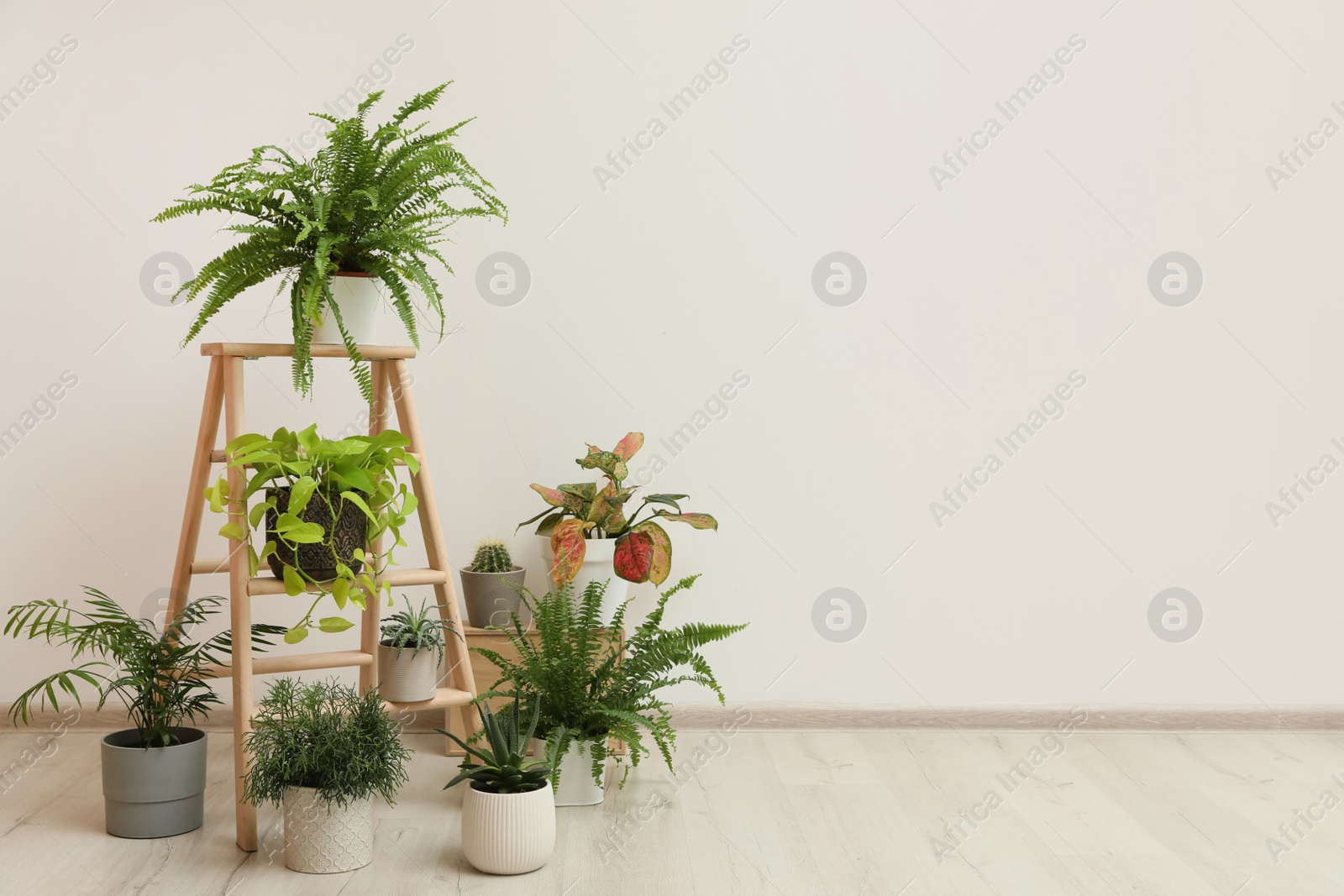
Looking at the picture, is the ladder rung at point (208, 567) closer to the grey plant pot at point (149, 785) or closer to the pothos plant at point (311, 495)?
the pothos plant at point (311, 495)

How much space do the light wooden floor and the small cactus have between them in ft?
1.65

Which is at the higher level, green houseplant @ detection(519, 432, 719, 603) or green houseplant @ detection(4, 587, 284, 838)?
green houseplant @ detection(519, 432, 719, 603)

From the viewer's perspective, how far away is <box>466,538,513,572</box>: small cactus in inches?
107

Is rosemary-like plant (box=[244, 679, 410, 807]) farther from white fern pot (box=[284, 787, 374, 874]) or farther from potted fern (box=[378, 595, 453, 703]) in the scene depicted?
potted fern (box=[378, 595, 453, 703])

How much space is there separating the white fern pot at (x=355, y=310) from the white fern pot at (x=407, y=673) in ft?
2.33

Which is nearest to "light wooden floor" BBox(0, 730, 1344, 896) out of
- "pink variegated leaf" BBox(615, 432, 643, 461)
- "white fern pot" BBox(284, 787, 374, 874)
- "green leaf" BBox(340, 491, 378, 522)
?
"white fern pot" BBox(284, 787, 374, 874)

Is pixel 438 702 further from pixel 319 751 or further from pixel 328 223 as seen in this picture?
pixel 328 223

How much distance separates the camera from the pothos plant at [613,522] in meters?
2.60

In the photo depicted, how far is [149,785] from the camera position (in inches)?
82.9

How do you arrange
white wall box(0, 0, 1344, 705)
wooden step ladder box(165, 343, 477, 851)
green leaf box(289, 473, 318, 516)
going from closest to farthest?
green leaf box(289, 473, 318, 516) < wooden step ladder box(165, 343, 477, 851) < white wall box(0, 0, 1344, 705)

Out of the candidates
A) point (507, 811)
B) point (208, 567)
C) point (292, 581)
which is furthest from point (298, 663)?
point (507, 811)

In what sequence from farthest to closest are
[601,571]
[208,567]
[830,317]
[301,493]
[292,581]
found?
[830,317], [601,571], [208,567], [292,581], [301,493]

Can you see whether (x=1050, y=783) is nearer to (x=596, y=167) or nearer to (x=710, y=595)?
(x=710, y=595)

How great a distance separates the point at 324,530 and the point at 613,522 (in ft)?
2.76
